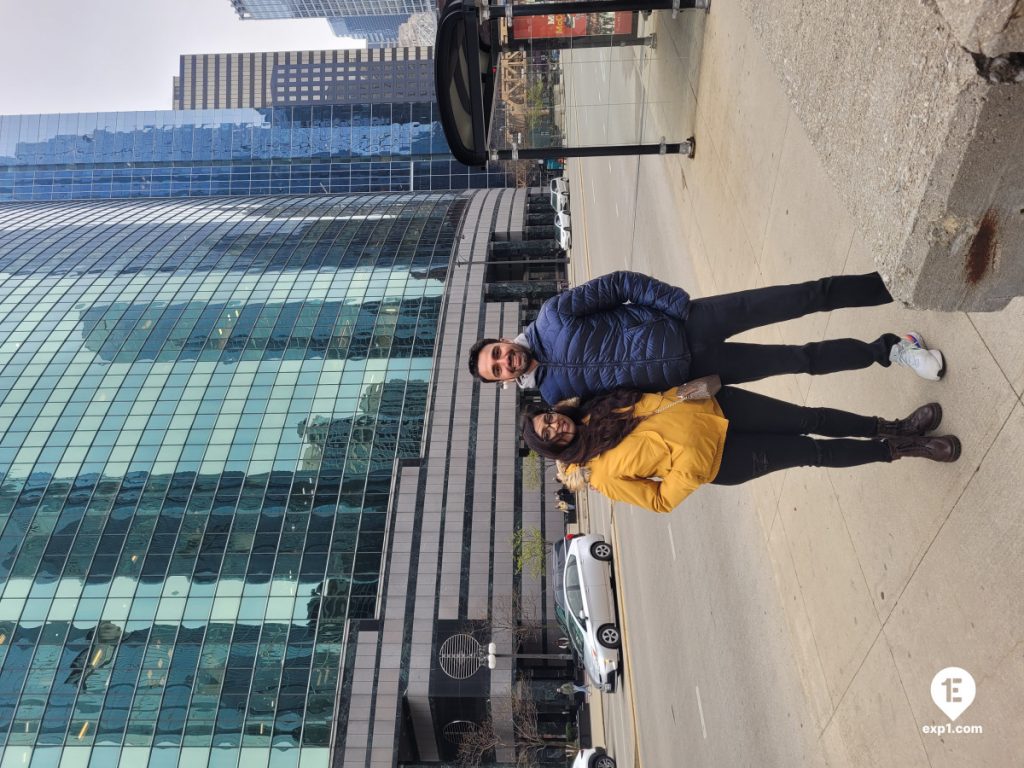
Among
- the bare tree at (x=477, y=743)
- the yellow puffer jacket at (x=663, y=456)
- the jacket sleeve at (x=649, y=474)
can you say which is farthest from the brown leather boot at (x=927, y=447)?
the bare tree at (x=477, y=743)

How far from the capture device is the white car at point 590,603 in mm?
14336

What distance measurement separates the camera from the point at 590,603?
15047mm

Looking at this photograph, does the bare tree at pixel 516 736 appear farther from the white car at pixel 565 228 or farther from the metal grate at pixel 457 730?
the white car at pixel 565 228

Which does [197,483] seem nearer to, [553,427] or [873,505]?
[553,427]

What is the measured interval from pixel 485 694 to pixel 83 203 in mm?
51069

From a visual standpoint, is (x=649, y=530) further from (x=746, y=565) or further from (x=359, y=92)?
(x=359, y=92)

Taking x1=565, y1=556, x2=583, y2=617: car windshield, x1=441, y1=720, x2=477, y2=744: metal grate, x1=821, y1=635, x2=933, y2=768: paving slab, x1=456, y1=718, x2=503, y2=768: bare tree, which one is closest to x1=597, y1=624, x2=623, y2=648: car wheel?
x1=565, y1=556, x2=583, y2=617: car windshield

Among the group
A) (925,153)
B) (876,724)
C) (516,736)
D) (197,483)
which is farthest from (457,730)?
(925,153)

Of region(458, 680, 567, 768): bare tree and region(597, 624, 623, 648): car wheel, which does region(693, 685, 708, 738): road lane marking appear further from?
region(458, 680, 567, 768): bare tree

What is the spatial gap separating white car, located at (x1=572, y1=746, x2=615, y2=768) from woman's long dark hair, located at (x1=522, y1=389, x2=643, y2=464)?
13.2 m

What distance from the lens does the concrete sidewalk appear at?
413 centimetres

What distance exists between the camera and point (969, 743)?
4.24m

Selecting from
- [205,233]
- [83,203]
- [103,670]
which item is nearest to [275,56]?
[83,203]

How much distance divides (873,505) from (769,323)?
6.81ft
